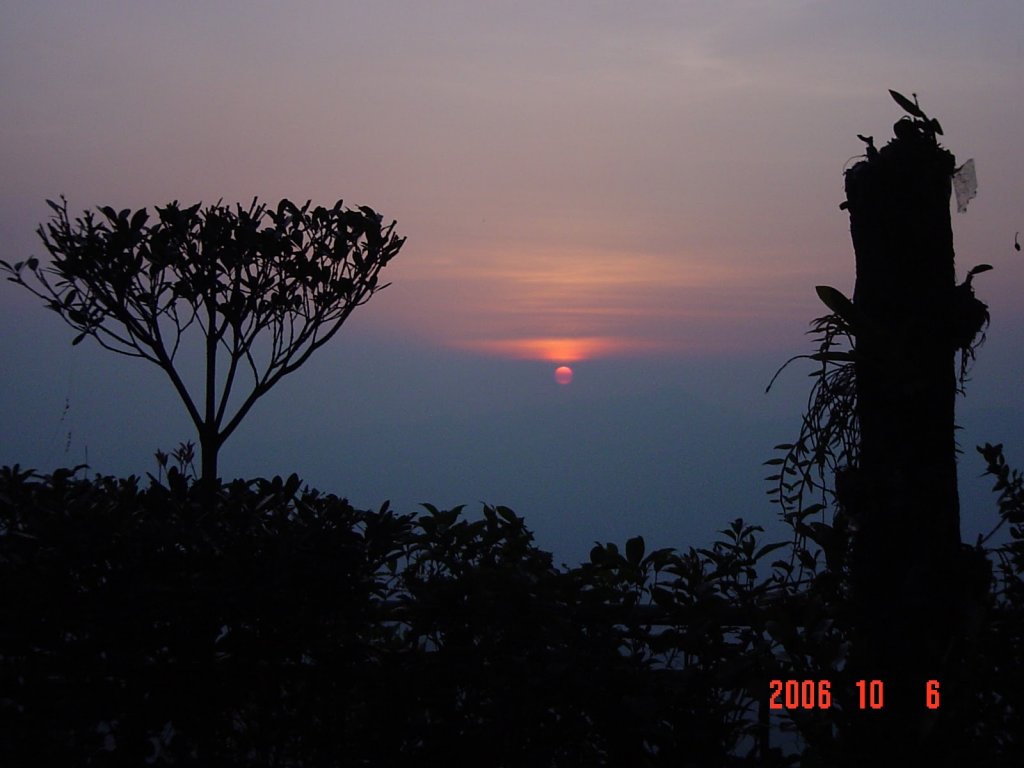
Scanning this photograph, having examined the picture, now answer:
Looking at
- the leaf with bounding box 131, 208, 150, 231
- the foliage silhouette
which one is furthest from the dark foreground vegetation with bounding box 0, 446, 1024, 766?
the leaf with bounding box 131, 208, 150, 231

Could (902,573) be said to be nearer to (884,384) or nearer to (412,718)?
(884,384)

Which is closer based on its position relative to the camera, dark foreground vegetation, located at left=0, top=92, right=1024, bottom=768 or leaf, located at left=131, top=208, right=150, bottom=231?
dark foreground vegetation, located at left=0, top=92, right=1024, bottom=768

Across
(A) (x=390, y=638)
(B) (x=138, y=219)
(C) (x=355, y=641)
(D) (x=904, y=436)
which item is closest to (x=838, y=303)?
(D) (x=904, y=436)

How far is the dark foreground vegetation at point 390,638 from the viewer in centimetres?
359

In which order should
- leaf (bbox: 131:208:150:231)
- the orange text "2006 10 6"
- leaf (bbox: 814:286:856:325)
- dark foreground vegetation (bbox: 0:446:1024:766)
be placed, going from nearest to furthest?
the orange text "2006 10 6" → leaf (bbox: 814:286:856:325) → dark foreground vegetation (bbox: 0:446:1024:766) → leaf (bbox: 131:208:150:231)

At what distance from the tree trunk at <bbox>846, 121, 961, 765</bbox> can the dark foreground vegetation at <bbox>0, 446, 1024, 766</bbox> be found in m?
0.26

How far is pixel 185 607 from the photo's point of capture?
4102 mm

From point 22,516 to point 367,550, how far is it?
175 centimetres

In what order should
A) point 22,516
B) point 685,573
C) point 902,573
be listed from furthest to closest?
point 22,516 → point 685,573 → point 902,573

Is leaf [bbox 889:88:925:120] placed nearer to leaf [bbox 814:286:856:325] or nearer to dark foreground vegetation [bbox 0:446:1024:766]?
leaf [bbox 814:286:856:325]

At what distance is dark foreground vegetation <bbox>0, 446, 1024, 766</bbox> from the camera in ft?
11.8

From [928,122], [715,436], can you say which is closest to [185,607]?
[928,122]

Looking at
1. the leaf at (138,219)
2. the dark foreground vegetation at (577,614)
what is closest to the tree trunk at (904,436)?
the dark foreground vegetation at (577,614)

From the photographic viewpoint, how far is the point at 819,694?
2.90m
